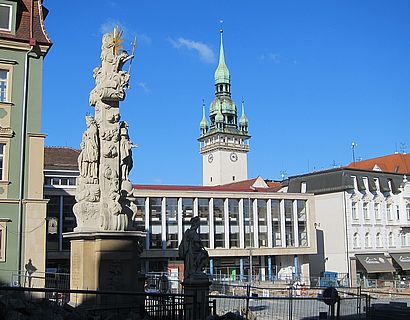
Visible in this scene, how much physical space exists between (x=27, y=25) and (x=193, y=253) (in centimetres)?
1409

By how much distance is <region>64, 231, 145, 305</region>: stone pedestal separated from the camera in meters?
13.0

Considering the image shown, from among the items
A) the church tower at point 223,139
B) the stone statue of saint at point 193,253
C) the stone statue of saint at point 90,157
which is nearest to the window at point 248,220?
the stone statue of saint at point 193,253

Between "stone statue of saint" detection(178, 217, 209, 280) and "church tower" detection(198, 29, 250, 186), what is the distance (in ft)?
312

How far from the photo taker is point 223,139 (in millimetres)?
113625

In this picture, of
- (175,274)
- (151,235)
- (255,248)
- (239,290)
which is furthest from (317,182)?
(175,274)

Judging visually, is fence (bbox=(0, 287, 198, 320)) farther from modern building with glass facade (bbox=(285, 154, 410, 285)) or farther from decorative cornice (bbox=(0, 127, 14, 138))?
modern building with glass facade (bbox=(285, 154, 410, 285))

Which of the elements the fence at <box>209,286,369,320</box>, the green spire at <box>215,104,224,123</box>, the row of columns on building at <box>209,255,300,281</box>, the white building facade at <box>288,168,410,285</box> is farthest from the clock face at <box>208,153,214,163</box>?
the fence at <box>209,286,369,320</box>

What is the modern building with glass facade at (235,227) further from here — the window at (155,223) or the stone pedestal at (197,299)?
the stone pedestal at (197,299)

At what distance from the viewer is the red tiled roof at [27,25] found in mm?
23500

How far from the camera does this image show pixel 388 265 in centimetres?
5425

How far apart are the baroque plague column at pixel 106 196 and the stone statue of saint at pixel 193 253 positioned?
1.33 meters

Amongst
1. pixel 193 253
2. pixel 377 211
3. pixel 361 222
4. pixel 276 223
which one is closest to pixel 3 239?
pixel 193 253

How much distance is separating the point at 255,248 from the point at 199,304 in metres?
40.5

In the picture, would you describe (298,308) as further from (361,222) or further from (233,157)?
(233,157)
